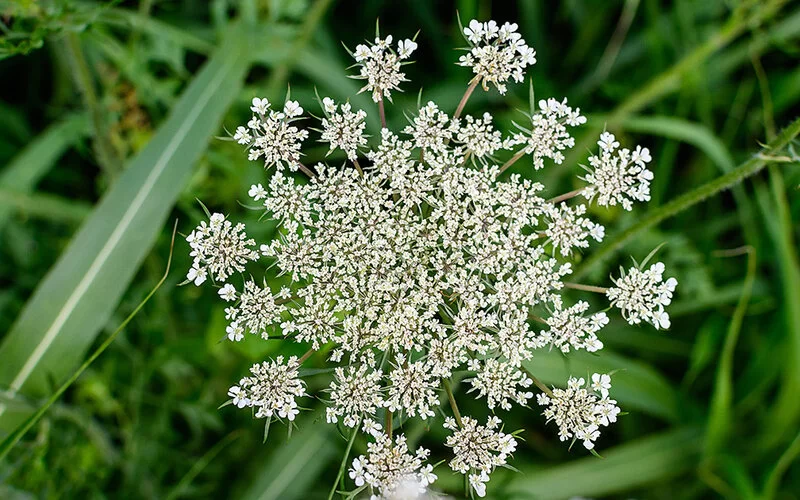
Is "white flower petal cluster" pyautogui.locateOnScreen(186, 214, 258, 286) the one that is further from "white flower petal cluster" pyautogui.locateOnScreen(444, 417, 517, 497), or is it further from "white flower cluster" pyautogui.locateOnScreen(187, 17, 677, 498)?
"white flower petal cluster" pyautogui.locateOnScreen(444, 417, 517, 497)

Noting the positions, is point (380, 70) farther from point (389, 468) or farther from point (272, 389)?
point (389, 468)

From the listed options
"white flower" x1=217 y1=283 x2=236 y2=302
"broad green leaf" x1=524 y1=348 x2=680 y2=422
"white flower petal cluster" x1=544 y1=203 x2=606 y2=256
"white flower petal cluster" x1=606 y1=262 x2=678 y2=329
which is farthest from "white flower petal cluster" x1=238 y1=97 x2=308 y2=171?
"broad green leaf" x1=524 y1=348 x2=680 y2=422

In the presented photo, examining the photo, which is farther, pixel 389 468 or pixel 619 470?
pixel 619 470

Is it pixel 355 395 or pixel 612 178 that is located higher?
pixel 612 178

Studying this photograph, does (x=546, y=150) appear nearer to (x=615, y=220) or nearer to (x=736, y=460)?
(x=615, y=220)

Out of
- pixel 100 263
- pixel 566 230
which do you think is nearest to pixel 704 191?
pixel 566 230
